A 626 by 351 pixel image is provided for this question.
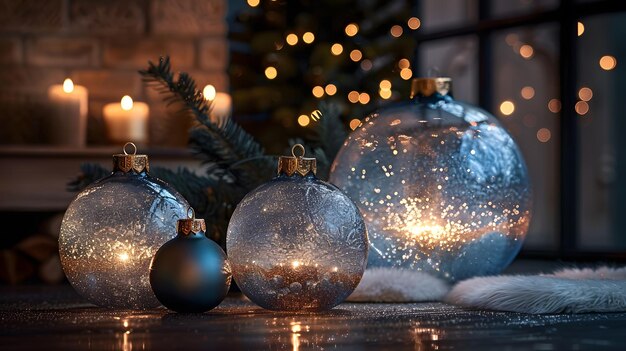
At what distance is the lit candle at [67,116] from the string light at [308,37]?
57.2 inches

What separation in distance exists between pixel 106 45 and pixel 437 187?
1.92 m

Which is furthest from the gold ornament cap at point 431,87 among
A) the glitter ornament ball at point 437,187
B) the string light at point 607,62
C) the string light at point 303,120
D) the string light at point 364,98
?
the string light at point 607,62

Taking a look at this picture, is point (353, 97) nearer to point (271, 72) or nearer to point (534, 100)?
point (271, 72)

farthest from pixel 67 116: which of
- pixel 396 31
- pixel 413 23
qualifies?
Answer: pixel 396 31

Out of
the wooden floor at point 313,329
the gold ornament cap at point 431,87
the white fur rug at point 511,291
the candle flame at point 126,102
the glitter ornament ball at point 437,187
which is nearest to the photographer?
the wooden floor at point 313,329

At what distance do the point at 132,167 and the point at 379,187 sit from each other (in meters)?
0.44

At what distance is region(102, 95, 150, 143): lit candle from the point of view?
3.15m

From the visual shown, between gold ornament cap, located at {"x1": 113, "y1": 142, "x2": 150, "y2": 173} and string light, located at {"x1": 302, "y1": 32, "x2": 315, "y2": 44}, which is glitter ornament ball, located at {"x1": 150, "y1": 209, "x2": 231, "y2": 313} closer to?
gold ornament cap, located at {"x1": 113, "y1": 142, "x2": 150, "y2": 173}

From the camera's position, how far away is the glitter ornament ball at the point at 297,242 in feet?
4.83

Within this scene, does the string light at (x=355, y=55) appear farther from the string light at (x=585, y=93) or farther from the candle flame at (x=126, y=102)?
the candle flame at (x=126, y=102)

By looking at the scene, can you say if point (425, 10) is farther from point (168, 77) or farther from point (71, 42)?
point (168, 77)

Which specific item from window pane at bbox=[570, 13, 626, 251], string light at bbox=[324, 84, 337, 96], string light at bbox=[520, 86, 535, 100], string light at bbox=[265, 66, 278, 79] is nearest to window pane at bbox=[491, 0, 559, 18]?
window pane at bbox=[570, 13, 626, 251]

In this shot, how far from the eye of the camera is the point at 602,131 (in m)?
4.80

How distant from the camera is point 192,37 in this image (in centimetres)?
343
